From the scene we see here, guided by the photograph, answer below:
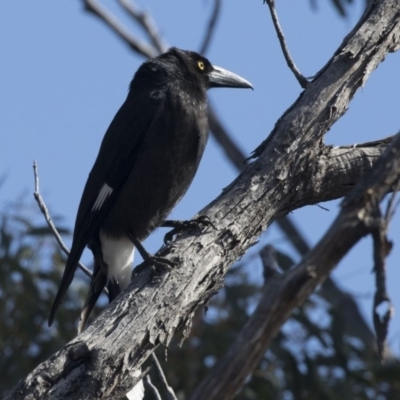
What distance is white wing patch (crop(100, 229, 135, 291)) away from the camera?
12.0 feet

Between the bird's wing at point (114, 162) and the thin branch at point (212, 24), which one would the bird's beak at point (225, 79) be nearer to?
the bird's wing at point (114, 162)

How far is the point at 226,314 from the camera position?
197 inches

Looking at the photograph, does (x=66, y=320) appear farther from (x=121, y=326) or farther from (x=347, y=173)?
(x=121, y=326)

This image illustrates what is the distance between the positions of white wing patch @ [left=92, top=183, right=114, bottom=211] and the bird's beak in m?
0.88

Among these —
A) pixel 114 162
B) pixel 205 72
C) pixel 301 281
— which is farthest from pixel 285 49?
pixel 301 281

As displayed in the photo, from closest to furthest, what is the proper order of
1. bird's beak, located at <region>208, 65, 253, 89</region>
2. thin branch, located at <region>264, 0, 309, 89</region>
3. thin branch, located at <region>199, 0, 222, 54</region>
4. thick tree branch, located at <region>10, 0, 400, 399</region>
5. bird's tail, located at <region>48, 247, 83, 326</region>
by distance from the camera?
thick tree branch, located at <region>10, 0, 400, 399</region> < thin branch, located at <region>264, 0, 309, 89</region> < bird's tail, located at <region>48, 247, 83, 326</region> < bird's beak, located at <region>208, 65, 253, 89</region> < thin branch, located at <region>199, 0, 222, 54</region>

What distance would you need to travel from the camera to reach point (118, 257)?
368 cm

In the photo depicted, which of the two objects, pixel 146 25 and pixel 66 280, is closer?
pixel 66 280

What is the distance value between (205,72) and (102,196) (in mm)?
932

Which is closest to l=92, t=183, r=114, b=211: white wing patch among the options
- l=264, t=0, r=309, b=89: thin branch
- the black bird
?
the black bird

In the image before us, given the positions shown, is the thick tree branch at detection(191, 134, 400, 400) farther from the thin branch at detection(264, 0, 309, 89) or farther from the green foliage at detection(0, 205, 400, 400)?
the green foliage at detection(0, 205, 400, 400)

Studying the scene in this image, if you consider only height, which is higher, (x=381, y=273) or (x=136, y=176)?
(x=136, y=176)

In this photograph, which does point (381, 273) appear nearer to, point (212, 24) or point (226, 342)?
point (226, 342)

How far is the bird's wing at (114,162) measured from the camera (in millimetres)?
3701
